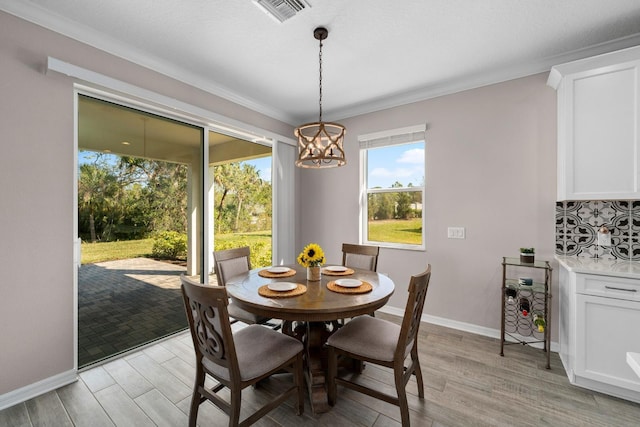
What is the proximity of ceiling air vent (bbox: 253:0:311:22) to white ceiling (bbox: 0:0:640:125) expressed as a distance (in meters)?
0.08

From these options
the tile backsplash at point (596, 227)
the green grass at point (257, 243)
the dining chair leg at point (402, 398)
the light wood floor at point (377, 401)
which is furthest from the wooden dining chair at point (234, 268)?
the tile backsplash at point (596, 227)

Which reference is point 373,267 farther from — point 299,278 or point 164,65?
point 164,65

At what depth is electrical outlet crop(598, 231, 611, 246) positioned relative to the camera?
235 centimetres

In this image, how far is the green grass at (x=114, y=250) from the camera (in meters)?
2.35

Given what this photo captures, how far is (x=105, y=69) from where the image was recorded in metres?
2.27

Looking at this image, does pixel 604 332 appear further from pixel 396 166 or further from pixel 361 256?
pixel 396 166

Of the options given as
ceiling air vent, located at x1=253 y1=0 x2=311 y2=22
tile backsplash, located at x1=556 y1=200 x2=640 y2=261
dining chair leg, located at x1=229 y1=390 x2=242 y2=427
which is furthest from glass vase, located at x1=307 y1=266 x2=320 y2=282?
tile backsplash, located at x1=556 y1=200 x2=640 y2=261

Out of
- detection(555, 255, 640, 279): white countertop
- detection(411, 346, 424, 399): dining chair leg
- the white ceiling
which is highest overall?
the white ceiling

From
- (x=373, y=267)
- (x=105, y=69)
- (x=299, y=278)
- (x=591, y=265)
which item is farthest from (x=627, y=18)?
(x=105, y=69)

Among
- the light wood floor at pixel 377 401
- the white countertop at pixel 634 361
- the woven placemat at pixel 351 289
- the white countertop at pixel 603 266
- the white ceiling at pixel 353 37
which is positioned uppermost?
the white ceiling at pixel 353 37

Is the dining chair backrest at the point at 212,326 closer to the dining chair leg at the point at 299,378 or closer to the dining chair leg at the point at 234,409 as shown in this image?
the dining chair leg at the point at 234,409

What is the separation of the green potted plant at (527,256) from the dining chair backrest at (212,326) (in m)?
2.57

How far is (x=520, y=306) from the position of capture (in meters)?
2.54

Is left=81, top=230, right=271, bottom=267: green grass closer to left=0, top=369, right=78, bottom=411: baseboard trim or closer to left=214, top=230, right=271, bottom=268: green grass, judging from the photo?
left=214, top=230, right=271, bottom=268: green grass
